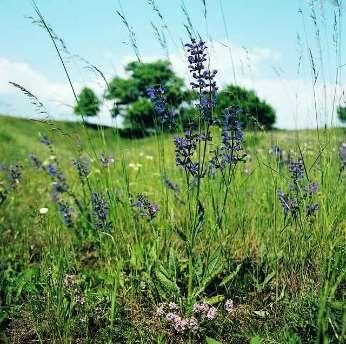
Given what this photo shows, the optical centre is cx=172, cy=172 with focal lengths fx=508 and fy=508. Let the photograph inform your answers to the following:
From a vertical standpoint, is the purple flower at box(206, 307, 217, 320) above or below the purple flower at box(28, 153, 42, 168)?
below

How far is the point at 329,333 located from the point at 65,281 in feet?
4.25

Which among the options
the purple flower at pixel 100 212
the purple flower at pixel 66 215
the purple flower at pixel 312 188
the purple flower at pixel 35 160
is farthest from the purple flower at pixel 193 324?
the purple flower at pixel 35 160

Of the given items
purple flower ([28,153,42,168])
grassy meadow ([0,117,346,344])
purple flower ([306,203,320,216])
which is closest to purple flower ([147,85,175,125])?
grassy meadow ([0,117,346,344])

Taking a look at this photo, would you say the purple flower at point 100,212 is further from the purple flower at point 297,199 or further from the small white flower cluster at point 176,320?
the purple flower at point 297,199

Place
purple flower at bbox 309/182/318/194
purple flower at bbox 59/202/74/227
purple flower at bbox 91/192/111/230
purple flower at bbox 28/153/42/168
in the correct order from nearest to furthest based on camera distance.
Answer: purple flower at bbox 309/182/318/194 < purple flower at bbox 91/192/111/230 < purple flower at bbox 59/202/74/227 < purple flower at bbox 28/153/42/168

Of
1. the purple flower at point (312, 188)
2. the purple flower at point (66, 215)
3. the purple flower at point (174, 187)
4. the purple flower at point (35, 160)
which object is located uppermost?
the purple flower at point (35, 160)

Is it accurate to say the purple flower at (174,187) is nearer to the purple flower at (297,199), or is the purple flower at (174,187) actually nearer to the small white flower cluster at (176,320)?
the purple flower at (297,199)

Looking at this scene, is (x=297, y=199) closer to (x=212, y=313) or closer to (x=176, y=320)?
(x=212, y=313)

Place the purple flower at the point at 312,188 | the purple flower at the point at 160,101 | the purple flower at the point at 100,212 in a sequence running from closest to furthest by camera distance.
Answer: the purple flower at the point at 160,101 < the purple flower at the point at 312,188 < the purple flower at the point at 100,212

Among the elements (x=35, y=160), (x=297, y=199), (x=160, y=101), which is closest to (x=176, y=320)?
(x=297, y=199)

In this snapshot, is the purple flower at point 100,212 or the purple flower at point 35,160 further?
the purple flower at point 35,160

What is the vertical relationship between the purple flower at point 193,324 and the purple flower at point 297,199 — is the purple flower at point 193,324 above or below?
below

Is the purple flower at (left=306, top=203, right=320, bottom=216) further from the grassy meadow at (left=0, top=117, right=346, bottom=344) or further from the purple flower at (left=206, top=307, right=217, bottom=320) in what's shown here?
the purple flower at (left=206, top=307, right=217, bottom=320)

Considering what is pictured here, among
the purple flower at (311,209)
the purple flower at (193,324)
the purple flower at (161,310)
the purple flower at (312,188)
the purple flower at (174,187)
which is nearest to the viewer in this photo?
the purple flower at (193,324)
